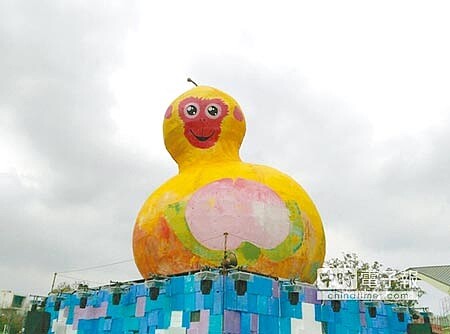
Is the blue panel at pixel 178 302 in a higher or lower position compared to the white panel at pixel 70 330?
higher

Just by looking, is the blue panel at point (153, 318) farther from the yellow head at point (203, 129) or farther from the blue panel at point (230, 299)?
the yellow head at point (203, 129)

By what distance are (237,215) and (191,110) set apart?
3.67m

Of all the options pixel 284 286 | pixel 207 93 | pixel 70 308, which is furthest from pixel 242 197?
pixel 70 308

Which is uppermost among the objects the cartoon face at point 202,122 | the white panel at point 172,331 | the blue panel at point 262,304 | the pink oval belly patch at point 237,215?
the cartoon face at point 202,122

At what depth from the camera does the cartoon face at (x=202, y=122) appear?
1510 centimetres

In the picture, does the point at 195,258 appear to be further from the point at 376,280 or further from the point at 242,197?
the point at 376,280

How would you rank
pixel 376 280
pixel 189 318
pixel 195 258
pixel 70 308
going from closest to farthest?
1. pixel 189 318
2. pixel 195 258
3. pixel 376 280
4. pixel 70 308

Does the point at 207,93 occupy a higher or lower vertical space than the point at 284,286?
higher

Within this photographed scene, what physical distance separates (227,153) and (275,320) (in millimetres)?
4775

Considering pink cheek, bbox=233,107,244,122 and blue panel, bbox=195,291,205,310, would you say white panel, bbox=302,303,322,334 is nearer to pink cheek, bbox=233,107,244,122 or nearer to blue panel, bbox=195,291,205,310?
blue panel, bbox=195,291,205,310

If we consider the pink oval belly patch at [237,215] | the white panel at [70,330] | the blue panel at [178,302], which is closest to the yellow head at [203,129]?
the pink oval belly patch at [237,215]

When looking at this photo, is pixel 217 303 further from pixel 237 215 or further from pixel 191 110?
pixel 191 110

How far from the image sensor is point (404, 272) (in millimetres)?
14555

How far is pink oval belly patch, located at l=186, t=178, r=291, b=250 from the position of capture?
42.7 feet
